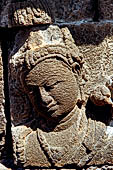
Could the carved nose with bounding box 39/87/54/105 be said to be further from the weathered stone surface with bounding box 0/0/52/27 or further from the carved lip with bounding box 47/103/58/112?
the weathered stone surface with bounding box 0/0/52/27

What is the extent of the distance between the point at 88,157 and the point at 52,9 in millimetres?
1186

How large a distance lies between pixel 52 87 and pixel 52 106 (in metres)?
0.15

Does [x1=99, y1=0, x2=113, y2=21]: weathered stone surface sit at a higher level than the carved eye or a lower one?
higher

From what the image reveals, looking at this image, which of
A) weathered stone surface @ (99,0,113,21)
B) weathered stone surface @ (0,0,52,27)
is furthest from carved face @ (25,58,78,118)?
weathered stone surface @ (99,0,113,21)

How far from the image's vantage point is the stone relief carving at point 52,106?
105 inches

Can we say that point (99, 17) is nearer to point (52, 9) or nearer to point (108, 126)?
point (52, 9)

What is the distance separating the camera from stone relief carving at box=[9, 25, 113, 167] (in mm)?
2672

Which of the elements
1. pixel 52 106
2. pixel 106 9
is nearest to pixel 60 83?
pixel 52 106

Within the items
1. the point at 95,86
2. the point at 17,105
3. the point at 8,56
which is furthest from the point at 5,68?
the point at 95,86

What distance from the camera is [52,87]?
2.69 meters

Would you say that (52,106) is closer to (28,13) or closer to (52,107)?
(52,107)

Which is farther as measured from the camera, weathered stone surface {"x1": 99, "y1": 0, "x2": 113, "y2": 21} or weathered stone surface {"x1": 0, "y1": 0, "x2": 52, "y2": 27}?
weathered stone surface {"x1": 99, "y1": 0, "x2": 113, "y2": 21}

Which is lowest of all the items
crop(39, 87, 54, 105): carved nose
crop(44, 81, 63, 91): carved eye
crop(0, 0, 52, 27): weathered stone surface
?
crop(39, 87, 54, 105): carved nose

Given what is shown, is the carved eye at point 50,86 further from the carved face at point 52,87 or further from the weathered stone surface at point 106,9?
the weathered stone surface at point 106,9
